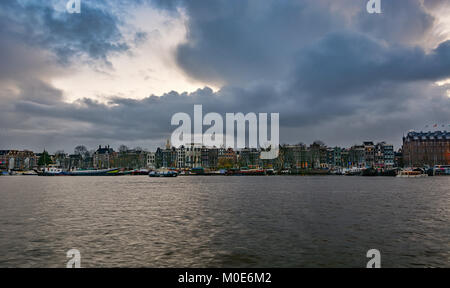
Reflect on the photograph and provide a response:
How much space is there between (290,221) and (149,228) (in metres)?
12.8

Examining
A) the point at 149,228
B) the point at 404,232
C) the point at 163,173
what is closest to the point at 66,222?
the point at 149,228

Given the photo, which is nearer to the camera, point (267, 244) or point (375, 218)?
point (267, 244)

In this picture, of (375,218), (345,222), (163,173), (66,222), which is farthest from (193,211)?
(163,173)

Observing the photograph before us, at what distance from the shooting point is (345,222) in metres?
29.0

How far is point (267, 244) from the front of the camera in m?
21.0

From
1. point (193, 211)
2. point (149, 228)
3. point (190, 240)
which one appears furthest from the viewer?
point (193, 211)

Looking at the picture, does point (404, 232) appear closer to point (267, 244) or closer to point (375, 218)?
point (375, 218)

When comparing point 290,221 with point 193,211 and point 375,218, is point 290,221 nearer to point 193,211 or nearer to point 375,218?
point 375,218
